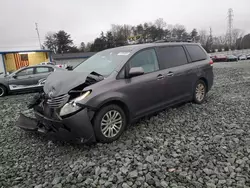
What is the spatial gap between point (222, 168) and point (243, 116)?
87.9 inches

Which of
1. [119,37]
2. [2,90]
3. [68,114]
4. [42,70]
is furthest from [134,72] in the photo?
[119,37]

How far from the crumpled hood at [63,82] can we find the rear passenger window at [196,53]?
2982 millimetres

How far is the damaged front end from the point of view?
9.49 feet

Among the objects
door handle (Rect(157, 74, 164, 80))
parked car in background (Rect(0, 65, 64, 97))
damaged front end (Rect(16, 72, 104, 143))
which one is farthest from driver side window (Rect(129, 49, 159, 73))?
parked car in background (Rect(0, 65, 64, 97))

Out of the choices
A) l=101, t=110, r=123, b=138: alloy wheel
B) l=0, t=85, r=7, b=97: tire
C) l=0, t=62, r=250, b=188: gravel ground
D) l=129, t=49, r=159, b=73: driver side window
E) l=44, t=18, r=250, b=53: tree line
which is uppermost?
l=44, t=18, r=250, b=53: tree line

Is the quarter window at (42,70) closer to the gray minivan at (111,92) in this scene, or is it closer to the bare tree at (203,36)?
the gray minivan at (111,92)

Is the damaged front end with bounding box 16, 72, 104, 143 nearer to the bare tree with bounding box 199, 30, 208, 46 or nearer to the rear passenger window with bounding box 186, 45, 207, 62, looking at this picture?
the rear passenger window with bounding box 186, 45, 207, 62

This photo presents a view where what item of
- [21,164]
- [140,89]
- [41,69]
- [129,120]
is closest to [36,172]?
[21,164]

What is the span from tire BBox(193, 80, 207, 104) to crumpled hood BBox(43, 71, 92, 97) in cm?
304

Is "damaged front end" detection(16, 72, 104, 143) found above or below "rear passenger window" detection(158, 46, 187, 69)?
below

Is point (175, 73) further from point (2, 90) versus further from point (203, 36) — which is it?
point (203, 36)

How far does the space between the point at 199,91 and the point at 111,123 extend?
3006 mm

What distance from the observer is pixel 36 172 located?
2.68 metres

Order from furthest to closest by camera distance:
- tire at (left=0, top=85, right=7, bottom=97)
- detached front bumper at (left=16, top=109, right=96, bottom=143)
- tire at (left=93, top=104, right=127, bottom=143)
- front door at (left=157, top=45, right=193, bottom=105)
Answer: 1. tire at (left=0, top=85, right=7, bottom=97)
2. front door at (left=157, top=45, right=193, bottom=105)
3. tire at (left=93, top=104, right=127, bottom=143)
4. detached front bumper at (left=16, top=109, right=96, bottom=143)
